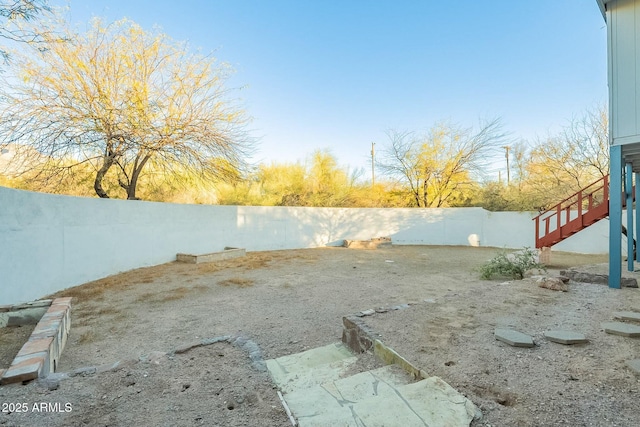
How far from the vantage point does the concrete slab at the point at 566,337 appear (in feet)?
6.95

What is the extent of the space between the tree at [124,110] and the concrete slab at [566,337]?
7007 millimetres

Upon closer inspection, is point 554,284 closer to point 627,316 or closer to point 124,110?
point 627,316

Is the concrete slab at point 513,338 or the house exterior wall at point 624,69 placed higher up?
the house exterior wall at point 624,69

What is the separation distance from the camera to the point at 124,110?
19.7 ft

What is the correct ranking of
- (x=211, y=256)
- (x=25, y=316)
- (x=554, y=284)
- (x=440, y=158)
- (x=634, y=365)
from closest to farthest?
1. (x=634, y=365)
2. (x=25, y=316)
3. (x=554, y=284)
4. (x=211, y=256)
5. (x=440, y=158)

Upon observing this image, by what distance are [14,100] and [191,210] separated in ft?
12.6

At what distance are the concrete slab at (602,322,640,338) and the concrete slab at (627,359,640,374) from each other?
1.80 feet

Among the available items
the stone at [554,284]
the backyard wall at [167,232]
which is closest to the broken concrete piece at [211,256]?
the backyard wall at [167,232]

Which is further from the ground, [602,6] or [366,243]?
[602,6]

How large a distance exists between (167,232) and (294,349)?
19.4 feet

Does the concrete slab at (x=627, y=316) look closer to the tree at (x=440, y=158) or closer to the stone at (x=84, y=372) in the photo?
the stone at (x=84, y=372)

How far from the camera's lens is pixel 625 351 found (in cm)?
199

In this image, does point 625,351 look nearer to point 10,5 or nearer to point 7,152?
point 10,5

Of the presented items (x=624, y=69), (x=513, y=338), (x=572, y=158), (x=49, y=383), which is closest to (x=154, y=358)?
(x=49, y=383)
